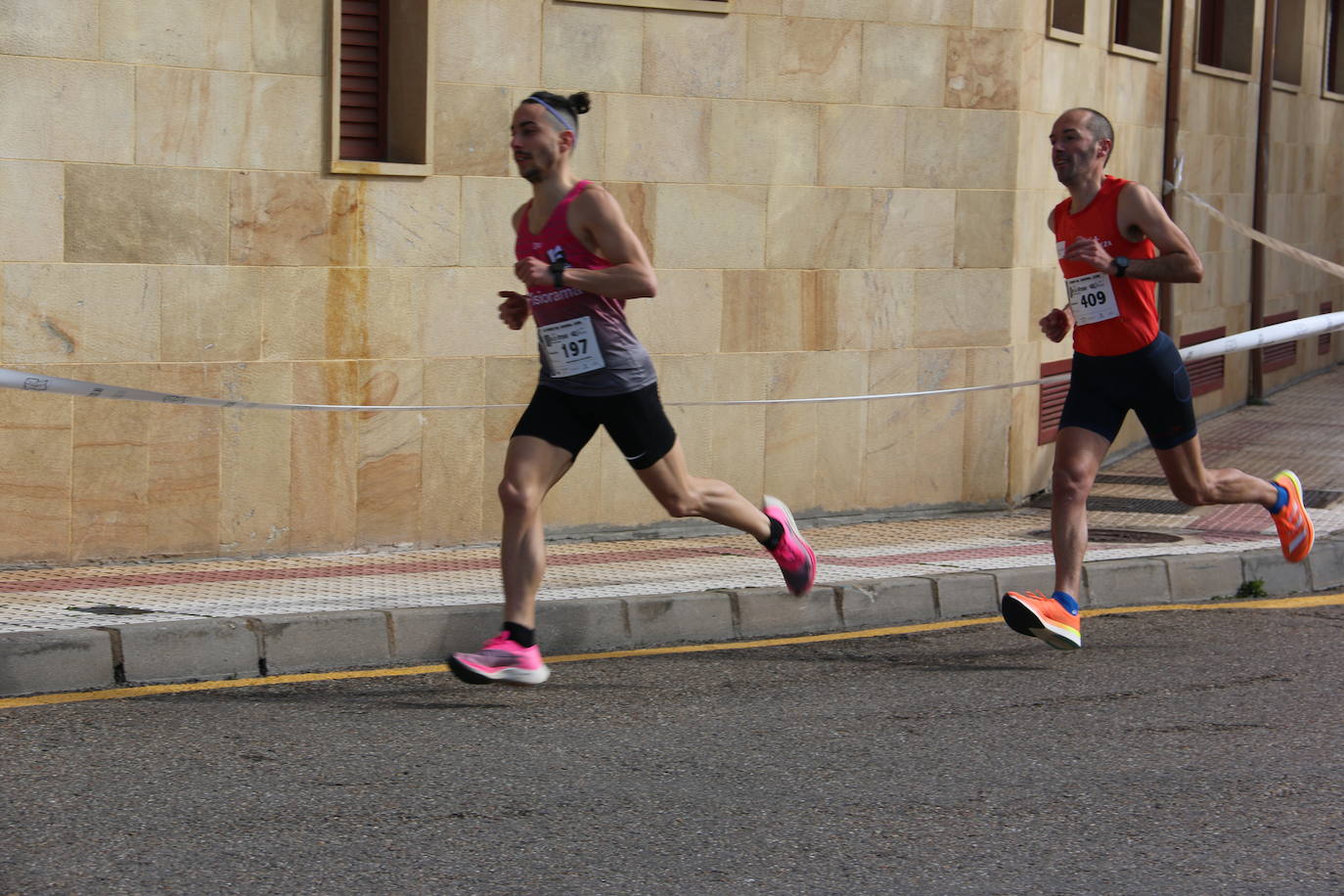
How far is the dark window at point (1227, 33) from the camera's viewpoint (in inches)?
555

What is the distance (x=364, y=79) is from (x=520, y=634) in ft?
11.5

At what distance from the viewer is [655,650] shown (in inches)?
267

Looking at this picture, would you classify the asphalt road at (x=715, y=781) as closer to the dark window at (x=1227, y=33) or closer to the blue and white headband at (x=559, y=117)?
the blue and white headband at (x=559, y=117)

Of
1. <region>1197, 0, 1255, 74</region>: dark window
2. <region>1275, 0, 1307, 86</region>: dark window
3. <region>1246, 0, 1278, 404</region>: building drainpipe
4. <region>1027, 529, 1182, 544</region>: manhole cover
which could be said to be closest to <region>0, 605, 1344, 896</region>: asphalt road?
<region>1027, 529, 1182, 544</region>: manhole cover

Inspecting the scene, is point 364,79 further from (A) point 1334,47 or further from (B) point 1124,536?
(A) point 1334,47

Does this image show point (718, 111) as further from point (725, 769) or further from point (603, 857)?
point (603, 857)

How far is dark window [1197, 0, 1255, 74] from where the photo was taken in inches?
555

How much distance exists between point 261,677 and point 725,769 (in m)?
1.91

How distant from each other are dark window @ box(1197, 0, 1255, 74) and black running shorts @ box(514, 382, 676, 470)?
939cm

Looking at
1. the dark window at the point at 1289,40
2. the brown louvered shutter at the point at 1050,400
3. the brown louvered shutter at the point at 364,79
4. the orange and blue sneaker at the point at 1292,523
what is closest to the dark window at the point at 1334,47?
the dark window at the point at 1289,40

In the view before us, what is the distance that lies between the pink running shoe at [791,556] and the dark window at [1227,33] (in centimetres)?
879

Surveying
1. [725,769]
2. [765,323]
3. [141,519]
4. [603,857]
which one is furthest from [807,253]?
[603,857]

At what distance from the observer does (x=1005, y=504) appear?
995 centimetres

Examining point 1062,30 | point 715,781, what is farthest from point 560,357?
point 1062,30
